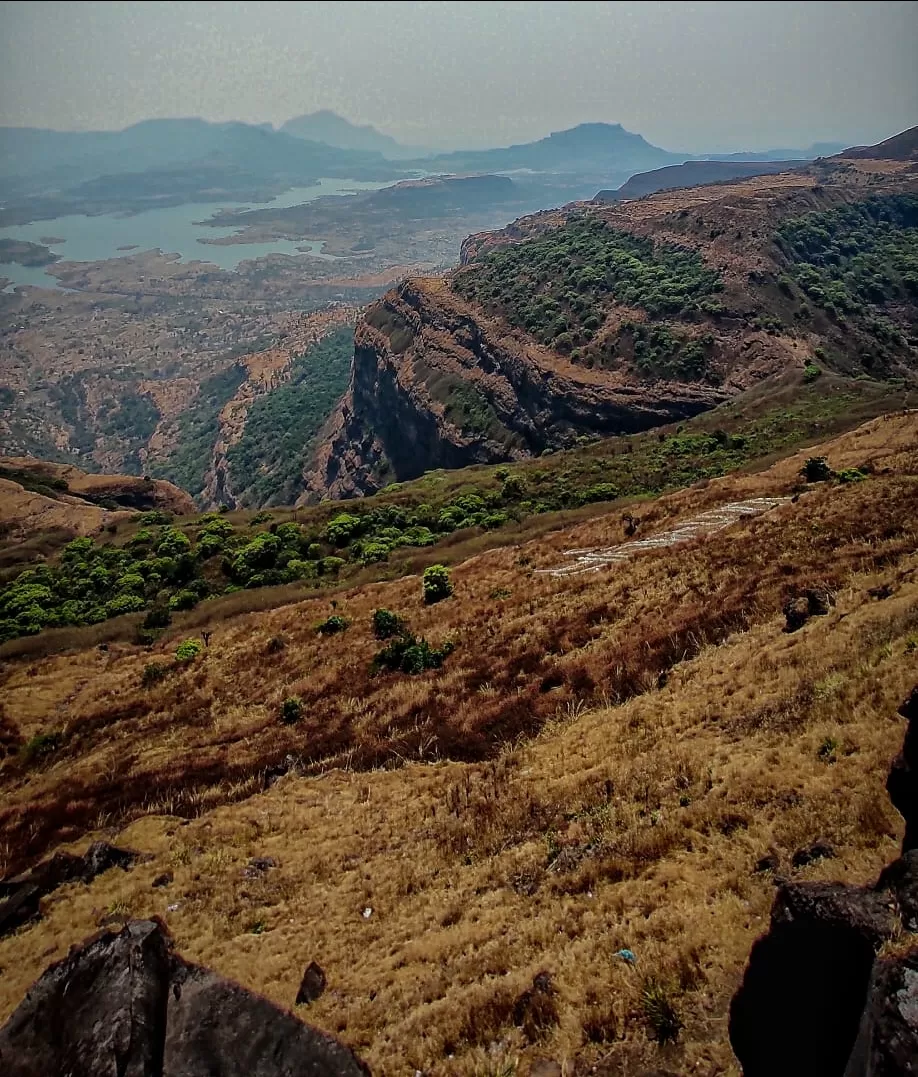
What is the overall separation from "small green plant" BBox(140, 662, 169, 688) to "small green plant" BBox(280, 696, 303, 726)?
8.63 meters

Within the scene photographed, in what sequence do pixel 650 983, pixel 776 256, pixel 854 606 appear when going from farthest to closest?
1. pixel 776 256
2. pixel 854 606
3. pixel 650 983

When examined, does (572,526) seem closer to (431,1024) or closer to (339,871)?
A: (339,871)

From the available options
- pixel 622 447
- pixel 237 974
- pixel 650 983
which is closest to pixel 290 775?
pixel 237 974

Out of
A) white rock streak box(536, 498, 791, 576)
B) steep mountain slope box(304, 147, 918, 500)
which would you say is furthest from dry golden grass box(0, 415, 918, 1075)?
steep mountain slope box(304, 147, 918, 500)

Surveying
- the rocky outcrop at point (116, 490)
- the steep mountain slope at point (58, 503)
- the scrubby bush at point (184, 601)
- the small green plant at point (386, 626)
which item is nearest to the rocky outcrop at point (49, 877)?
the small green plant at point (386, 626)

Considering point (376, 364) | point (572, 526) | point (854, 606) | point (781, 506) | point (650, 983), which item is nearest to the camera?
point (650, 983)

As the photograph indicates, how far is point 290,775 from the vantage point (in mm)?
16297

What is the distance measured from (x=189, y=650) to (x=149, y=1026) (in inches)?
879

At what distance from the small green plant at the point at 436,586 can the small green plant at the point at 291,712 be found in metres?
8.33

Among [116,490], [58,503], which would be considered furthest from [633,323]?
[58,503]

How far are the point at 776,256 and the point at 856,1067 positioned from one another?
91.5 m

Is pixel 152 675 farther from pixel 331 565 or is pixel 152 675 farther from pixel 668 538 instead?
pixel 668 538

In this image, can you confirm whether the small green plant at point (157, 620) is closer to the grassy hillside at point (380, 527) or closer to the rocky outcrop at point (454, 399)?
the grassy hillside at point (380, 527)

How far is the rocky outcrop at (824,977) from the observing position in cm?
515
